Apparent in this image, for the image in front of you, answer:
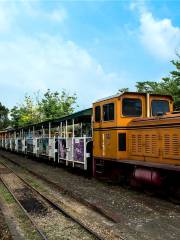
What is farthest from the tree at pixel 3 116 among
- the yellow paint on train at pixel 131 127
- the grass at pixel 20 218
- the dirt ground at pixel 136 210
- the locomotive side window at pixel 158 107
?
the locomotive side window at pixel 158 107

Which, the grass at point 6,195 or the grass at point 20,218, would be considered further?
the grass at point 6,195

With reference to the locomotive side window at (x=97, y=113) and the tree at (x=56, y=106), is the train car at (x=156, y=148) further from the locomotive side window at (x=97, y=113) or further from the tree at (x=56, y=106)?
the tree at (x=56, y=106)

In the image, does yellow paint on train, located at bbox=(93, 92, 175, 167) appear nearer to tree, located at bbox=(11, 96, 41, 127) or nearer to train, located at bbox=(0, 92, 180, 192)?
train, located at bbox=(0, 92, 180, 192)

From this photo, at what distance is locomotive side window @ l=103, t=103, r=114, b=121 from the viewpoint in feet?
41.1

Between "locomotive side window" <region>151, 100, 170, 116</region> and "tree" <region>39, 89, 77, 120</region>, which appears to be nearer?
"locomotive side window" <region>151, 100, 170, 116</region>

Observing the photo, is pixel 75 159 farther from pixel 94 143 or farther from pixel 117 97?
pixel 117 97

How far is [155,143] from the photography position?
10.7 metres

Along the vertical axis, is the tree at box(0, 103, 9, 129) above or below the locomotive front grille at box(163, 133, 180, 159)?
above

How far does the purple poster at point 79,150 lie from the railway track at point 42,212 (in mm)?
2818

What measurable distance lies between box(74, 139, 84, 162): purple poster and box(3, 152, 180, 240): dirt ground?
2368 mm

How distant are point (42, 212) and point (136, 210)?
230 centimetres

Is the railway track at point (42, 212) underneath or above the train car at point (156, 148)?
underneath

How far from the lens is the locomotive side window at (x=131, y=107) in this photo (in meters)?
12.2

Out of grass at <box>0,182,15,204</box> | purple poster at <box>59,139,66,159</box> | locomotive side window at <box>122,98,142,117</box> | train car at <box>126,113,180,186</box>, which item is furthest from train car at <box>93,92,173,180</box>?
purple poster at <box>59,139,66,159</box>
